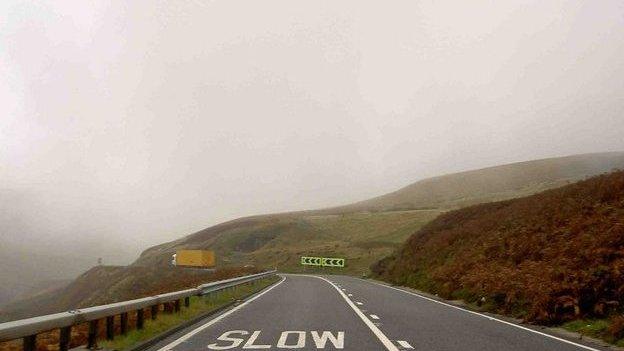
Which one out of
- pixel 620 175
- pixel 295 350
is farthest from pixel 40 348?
pixel 620 175

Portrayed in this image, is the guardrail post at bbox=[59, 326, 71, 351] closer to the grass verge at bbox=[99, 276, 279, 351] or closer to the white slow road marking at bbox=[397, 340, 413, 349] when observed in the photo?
the grass verge at bbox=[99, 276, 279, 351]

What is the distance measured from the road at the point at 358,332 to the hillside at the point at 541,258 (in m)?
2.10

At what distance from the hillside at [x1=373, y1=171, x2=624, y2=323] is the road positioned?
82.7 inches

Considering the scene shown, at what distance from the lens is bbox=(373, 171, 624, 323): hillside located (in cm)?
1591

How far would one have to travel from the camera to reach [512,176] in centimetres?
19600

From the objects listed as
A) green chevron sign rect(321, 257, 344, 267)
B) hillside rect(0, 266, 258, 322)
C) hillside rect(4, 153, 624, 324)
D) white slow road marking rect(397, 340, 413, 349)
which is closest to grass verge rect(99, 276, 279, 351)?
white slow road marking rect(397, 340, 413, 349)

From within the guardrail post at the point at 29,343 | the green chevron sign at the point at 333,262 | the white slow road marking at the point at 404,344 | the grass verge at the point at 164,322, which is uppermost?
the green chevron sign at the point at 333,262

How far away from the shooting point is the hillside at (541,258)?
15914 mm

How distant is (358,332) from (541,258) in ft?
48.2

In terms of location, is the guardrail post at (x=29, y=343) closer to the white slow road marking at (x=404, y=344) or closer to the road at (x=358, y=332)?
the road at (x=358, y=332)

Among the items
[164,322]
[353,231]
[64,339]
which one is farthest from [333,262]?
[64,339]

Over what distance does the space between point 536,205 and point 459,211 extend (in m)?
17.4

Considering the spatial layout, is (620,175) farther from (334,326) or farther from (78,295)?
(78,295)

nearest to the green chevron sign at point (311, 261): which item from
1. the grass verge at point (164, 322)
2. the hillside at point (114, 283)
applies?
the hillside at point (114, 283)
